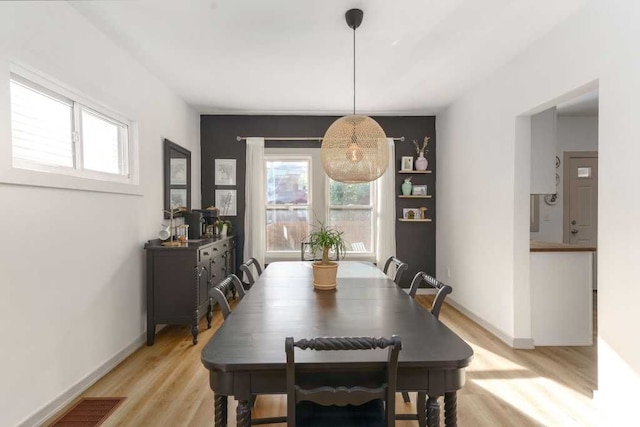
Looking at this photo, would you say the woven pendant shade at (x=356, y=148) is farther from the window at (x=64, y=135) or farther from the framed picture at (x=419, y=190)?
the framed picture at (x=419, y=190)

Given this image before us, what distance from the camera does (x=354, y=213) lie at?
5.30 meters

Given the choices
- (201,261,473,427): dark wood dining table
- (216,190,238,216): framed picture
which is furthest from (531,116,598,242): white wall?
(216,190,238,216): framed picture

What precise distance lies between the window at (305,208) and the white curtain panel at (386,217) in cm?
14

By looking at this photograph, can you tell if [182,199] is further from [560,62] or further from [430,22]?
[560,62]

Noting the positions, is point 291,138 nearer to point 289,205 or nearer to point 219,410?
point 289,205

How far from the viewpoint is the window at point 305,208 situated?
5242 mm

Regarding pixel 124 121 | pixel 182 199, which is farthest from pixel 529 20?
pixel 182 199

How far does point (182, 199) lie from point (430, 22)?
128 inches

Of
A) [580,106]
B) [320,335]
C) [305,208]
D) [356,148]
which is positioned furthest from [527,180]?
[305,208]

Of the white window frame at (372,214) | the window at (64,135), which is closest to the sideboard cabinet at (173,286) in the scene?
the window at (64,135)

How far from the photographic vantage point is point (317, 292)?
2.25 metres

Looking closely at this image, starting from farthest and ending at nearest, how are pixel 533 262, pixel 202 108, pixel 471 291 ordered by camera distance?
pixel 202 108 < pixel 471 291 < pixel 533 262

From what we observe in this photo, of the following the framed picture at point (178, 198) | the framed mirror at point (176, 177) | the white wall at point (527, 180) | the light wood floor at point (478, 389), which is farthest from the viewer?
the framed picture at point (178, 198)

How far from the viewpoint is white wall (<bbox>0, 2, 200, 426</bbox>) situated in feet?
6.35
